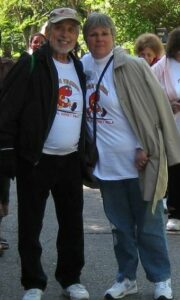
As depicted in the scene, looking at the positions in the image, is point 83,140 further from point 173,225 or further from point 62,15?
point 173,225

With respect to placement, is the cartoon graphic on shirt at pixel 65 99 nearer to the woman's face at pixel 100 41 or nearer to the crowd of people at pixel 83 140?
→ the crowd of people at pixel 83 140

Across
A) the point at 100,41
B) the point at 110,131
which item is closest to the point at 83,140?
the point at 110,131

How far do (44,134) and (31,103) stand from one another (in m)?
0.21

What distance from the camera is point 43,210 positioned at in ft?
12.7

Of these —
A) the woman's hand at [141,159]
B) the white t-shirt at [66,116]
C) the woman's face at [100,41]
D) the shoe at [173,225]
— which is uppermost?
the woman's face at [100,41]

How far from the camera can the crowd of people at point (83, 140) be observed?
3.69 metres

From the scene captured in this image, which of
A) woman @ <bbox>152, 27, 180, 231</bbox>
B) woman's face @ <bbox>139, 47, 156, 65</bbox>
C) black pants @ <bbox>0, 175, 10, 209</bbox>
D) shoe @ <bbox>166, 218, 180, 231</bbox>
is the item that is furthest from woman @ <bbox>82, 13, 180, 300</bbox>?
woman's face @ <bbox>139, 47, 156, 65</bbox>

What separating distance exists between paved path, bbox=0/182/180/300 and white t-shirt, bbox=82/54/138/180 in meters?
0.90

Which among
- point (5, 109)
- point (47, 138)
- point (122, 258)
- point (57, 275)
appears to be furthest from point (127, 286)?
point (5, 109)

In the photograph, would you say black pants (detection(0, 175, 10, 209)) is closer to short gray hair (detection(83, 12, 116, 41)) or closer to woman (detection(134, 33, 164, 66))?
short gray hair (detection(83, 12, 116, 41))

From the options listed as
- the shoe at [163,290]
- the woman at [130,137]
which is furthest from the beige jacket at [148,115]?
the shoe at [163,290]

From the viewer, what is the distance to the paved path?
4.20 metres

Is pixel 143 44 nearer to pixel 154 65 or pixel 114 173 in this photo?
pixel 154 65

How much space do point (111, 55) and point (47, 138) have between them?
0.68m
